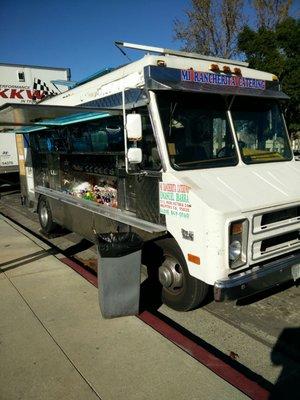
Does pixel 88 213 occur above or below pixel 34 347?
above

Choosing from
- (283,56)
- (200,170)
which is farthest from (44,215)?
(283,56)

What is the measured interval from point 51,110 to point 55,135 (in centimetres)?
296

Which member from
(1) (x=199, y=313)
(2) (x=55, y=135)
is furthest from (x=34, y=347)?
(2) (x=55, y=135)

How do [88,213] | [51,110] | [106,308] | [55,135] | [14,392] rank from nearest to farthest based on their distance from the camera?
[14,392] < [106,308] < [51,110] < [88,213] < [55,135]

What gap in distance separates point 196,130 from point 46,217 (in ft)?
17.2

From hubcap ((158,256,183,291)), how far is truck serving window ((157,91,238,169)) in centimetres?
113

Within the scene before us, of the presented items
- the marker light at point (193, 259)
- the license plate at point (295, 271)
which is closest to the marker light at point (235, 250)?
the marker light at point (193, 259)

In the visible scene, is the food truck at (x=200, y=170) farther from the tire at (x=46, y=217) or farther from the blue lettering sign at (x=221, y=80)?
the tire at (x=46, y=217)

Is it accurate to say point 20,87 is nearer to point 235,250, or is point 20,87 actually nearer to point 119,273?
point 119,273

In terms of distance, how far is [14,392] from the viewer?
3121 millimetres

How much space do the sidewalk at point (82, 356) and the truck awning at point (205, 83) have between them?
8.53ft

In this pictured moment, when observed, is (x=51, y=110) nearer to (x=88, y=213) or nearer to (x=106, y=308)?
(x=88, y=213)

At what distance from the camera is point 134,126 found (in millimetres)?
4215

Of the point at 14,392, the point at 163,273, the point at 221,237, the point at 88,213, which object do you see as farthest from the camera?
the point at 88,213
